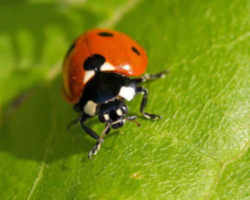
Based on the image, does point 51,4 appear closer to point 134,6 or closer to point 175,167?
point 134,6

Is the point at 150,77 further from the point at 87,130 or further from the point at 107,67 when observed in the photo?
the point at 87,130

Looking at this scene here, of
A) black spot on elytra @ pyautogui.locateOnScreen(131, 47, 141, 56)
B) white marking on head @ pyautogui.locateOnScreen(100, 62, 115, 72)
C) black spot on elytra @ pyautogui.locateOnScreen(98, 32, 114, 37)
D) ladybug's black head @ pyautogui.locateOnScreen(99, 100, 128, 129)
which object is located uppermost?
black spot on elytra @ pyautogui.locateOnScreen(98, 32, 114, 37)

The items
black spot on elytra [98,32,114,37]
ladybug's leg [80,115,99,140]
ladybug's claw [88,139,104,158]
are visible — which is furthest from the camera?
black spot on elytra [98,32,114,37]

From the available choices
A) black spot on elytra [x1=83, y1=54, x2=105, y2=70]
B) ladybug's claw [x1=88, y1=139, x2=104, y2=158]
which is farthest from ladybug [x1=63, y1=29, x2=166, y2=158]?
ladybug's claw [x1=88, y1=139, x2=104, y2=158]

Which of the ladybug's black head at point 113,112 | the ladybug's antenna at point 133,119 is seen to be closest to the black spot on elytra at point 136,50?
the ladybug's black head at point 113,112

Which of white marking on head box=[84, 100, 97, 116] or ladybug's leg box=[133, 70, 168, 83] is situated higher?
ladybug's leg box=[133, 70, 168, 83]

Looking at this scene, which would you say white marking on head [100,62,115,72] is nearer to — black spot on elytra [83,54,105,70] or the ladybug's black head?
black spot on elytra [83,54,105,70]

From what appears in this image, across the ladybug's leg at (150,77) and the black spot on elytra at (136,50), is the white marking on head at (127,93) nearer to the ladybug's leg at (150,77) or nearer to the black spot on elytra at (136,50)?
the ladybug's leg at (150,77)

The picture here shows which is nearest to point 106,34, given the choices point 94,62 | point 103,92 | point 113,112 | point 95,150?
point 94,62
